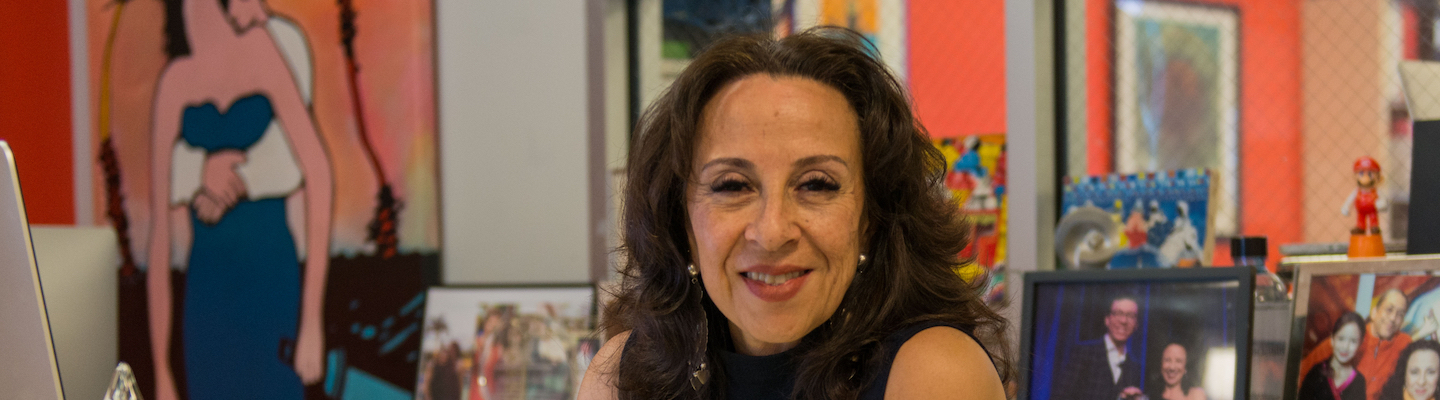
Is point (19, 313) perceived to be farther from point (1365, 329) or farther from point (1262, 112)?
point (1262, 112)

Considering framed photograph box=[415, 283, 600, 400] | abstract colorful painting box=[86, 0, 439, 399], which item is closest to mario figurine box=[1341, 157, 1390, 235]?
framed photograph box=[415, 283, 600, 400]

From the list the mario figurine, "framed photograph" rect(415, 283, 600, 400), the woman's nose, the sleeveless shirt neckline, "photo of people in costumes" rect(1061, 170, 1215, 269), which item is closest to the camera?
the woman's nose

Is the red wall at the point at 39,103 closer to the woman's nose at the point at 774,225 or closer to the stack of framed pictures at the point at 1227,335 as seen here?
the woman's nose at the point at 774,225

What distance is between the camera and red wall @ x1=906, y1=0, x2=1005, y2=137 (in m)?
2.81

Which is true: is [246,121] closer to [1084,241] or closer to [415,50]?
[415,50]

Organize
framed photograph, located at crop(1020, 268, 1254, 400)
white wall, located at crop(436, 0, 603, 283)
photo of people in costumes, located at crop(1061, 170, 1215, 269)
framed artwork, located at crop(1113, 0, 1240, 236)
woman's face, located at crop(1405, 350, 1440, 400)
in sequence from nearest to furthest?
woman's face, located at crop(1405, 350, 1440, 400), framed photograph, located at crop(1020, 268, 1254, 400), photo of people in costumes, located at crop(1061, 170, 1215, 269), framed artwork, located at crop(1113, 0, 1240, 236), white wall, located at crop(436, 0, 603, 283)

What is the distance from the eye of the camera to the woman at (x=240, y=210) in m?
3.06

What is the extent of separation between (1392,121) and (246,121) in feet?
9.88

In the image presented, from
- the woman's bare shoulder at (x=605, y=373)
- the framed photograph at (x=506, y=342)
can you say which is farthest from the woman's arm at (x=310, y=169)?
the woman's bare shoulder at (x=605, y=373)

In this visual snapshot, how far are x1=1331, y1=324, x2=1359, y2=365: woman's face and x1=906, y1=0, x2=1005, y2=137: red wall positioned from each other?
140 cm

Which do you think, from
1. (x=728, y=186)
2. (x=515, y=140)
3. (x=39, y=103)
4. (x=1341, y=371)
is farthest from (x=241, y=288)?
(x=1341, y=371)

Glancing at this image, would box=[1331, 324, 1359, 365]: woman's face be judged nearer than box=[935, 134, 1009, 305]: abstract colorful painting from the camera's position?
Yes

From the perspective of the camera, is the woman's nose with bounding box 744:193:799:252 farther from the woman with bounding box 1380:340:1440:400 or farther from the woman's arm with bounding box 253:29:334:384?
the woman's arm with bounding box 253:29:334:384

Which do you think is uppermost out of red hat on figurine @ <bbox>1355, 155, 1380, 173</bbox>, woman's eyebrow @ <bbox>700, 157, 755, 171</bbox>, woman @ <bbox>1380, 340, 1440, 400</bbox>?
woman's eyebrow @ <bbox>700, 157, 755, 171</bbox>
